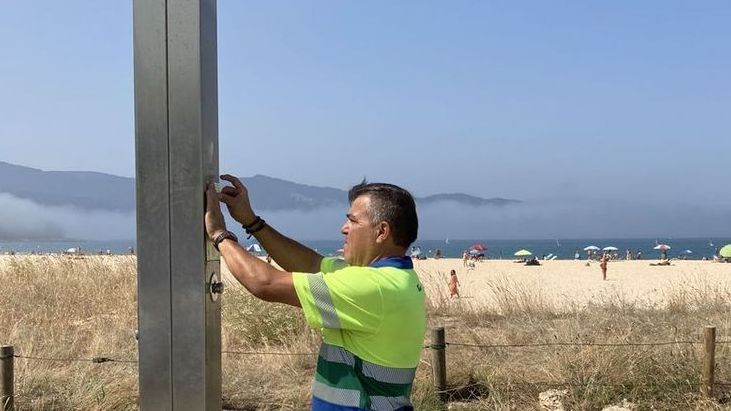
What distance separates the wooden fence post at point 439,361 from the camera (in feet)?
18.4

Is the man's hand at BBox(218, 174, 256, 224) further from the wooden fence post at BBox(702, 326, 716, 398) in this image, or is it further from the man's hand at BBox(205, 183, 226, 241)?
the wooden fence post at BBox(702, 326, 716, 398)

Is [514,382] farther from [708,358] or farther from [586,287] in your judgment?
[586,287]

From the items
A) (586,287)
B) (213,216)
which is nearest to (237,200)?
(213,216)

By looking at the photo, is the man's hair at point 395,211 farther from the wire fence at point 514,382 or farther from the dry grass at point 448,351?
the wire fence at point 514,382

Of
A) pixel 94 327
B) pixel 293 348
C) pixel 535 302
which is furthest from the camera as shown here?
pixel 535 302

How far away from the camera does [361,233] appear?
80.4 inches

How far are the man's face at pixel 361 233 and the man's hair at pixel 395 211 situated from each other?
0.06 feet

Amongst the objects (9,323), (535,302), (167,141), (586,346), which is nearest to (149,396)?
(167,141)

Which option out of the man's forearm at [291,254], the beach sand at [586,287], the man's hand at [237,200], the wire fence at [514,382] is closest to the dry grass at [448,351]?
the wire fence at [514,382]

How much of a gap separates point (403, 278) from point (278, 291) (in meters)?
0.37

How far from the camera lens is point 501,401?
5.29 m

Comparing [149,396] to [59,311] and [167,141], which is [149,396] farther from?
[59,311]

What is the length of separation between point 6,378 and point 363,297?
4.33 meters

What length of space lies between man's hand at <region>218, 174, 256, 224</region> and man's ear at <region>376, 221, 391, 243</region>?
50 cm
